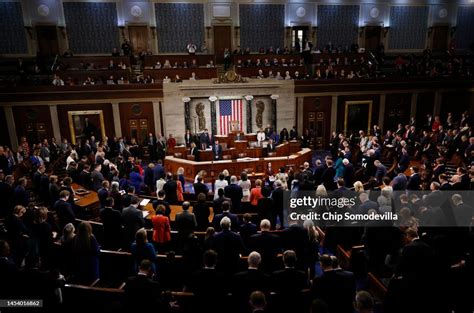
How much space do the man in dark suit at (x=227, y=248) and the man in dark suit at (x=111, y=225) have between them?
1890 millimetres

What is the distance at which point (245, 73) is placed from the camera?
16766 millimetres

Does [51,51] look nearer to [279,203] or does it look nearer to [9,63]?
[9,63]

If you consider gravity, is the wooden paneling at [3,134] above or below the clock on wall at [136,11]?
below

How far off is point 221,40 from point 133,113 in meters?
6.86

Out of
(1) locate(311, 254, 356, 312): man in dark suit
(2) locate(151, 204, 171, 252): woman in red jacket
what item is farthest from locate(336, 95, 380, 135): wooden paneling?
(1) locate(311, 254, 356, 312): man in dark suit

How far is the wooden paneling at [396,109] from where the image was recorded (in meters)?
17.4

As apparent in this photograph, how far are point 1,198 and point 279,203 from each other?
18.6ft

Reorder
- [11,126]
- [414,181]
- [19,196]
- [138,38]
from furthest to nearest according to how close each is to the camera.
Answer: [138,38] < [11,126] < [414,181] < [19,196]

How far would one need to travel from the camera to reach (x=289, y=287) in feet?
12.1

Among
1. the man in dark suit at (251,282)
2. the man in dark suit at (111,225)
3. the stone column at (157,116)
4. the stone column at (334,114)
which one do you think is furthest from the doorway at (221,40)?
the man in dark suit at (251,282)

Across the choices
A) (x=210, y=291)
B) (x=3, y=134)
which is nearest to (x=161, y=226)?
(x=210, y=291)

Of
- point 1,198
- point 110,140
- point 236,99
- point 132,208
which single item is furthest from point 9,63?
point 132,208

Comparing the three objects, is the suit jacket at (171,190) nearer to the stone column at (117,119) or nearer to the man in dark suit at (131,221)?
the man in dark suit at (131,221)

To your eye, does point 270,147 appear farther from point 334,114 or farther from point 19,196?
point 19,196
